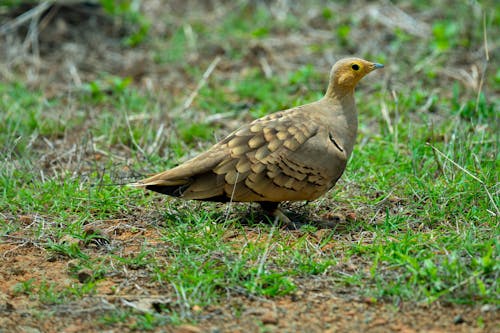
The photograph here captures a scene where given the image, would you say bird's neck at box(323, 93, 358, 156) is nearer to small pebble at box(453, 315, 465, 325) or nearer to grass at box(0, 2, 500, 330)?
grass at box(0, 2, 500, 330)

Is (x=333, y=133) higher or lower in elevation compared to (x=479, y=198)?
higher

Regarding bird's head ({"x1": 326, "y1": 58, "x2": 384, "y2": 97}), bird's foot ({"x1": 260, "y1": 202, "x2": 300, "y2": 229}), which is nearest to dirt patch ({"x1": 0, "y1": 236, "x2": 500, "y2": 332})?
bird's foot ({"x1": 260, "y1": 202, "x2": 300, "y2": 229})

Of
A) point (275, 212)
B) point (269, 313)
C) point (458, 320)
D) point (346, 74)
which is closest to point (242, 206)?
point (275, 212)

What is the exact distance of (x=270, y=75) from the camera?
7910 mm

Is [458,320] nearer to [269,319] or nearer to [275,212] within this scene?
[269,319]

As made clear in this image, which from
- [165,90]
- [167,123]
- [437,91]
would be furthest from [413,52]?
[167,123]

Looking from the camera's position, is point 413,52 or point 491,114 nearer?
point 491,114

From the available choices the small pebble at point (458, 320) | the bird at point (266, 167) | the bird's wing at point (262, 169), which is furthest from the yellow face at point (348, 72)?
the small pebble at point (458, 320)

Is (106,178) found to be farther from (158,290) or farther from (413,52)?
(413,52)

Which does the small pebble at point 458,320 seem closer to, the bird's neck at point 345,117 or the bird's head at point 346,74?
the bird's neck at point 345,117

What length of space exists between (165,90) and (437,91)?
282 cm

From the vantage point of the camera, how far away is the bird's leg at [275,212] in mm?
4570

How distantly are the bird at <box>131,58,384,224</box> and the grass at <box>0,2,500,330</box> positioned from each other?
213 millimetres

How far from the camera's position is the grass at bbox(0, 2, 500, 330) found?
3.75 metres
